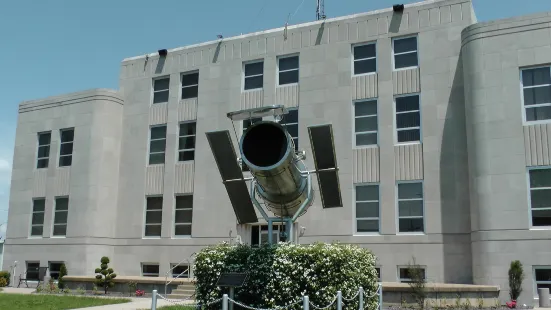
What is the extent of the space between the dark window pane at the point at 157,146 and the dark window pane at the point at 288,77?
23.3ft

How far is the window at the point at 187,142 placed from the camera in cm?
2903

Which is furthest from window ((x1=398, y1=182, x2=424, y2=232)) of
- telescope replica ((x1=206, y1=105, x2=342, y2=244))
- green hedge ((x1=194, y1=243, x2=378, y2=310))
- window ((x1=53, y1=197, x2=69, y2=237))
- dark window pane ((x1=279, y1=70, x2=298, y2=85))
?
window ((x1=53, y1=197, x2=69, y2=237))

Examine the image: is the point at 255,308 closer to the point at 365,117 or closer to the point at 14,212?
the point at 365,117

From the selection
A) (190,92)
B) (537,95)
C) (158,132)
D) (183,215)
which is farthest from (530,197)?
(158,132)

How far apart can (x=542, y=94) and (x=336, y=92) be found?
8.51m

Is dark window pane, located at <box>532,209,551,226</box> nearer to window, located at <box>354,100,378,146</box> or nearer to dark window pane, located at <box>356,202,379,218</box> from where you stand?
dark window pane, located at <box>356,202,379,218</box>

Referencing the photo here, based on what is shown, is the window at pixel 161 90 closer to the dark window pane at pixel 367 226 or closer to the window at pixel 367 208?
the window at pixel 367 208

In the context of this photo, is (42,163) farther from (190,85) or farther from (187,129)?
(190,85)

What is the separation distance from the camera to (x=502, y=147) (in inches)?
851

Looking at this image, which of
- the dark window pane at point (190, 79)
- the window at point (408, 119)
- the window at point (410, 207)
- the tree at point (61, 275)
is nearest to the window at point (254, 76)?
the dark window pane at point (190, 79)

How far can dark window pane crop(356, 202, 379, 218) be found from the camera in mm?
24547

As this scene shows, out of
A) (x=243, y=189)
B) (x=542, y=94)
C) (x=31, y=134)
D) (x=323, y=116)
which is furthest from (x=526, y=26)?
(x=31, y=134)

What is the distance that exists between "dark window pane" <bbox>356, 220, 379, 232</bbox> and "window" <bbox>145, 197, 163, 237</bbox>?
1035 cm

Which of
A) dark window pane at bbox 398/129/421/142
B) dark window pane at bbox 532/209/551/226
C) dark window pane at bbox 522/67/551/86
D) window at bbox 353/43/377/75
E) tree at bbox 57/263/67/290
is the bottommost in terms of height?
tree at bbox 57/263/67/290
